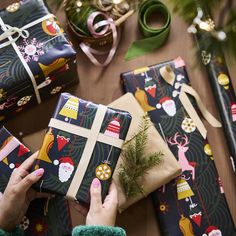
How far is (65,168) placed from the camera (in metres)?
0.85

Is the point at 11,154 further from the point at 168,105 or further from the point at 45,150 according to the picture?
the point at 168,105

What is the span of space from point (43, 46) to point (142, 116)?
0.29m

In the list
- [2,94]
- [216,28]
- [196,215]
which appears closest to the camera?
[216,28]

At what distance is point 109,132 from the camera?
871 mm

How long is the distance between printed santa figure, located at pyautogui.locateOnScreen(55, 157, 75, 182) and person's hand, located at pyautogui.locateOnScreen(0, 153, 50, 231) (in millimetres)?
38

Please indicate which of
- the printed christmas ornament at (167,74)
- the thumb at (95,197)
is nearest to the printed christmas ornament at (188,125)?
the printed christmas ornament at (167,74)

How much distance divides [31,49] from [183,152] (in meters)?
0.44

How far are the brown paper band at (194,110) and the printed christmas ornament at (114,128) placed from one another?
0.89 feet

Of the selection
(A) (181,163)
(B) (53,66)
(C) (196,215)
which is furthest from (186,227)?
(B) (53,66)

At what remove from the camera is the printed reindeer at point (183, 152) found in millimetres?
1043

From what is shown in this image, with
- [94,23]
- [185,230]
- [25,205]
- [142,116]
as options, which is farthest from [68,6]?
[185,230]

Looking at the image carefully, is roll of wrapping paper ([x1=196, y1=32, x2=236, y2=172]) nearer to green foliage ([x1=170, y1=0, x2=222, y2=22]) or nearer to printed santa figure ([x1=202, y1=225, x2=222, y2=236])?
printed santa figure ([x1=202, y1=225, x2=222, y2=236])

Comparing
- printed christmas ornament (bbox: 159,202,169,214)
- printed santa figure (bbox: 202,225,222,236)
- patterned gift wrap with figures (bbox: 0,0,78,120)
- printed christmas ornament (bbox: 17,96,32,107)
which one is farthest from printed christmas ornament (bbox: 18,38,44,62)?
printed santa figure (bbox: 202,225,222,236)

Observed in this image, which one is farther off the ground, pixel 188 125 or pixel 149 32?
pixel 149 32
